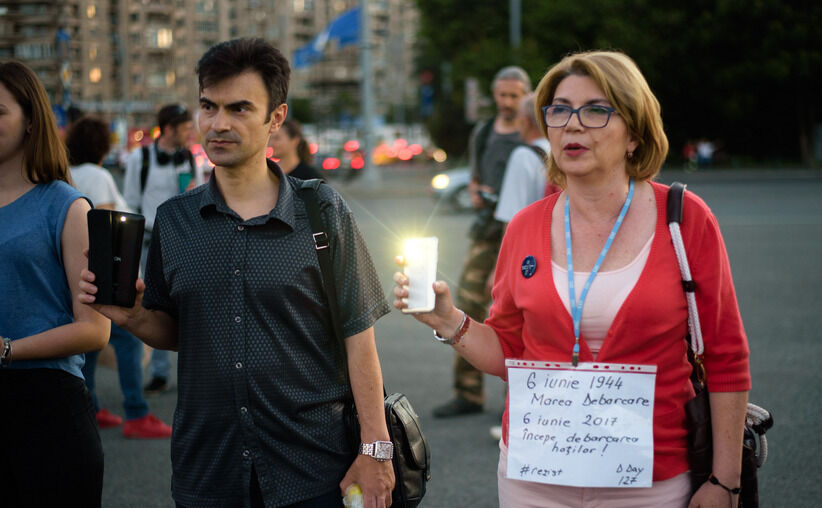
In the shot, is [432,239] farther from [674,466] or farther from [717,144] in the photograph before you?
[717,144]

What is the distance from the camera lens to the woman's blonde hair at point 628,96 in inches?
98.1

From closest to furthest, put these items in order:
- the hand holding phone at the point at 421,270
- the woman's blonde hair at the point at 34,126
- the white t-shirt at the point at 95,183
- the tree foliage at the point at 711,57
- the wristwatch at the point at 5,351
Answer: the hand holding phone at the point at 421,270 → the wristwatch at the point at 5,351 → the woman's blonde hair at the point at 34,126 → the white t-shirt at the point at 95,183 → the tree foliage at the point at 711,57

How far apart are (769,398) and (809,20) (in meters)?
32.1

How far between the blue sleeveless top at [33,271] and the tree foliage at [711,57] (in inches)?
1233

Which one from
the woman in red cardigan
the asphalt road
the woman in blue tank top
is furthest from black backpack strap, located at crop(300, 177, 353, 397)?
the asphalt road

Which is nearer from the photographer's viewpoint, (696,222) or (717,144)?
(696,222)

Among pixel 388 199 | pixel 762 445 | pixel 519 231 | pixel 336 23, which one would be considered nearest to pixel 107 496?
pixel 519 231

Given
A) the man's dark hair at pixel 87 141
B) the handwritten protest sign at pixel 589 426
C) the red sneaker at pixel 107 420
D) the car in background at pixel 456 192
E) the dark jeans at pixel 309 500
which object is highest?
the man's dark hair at pixel 87 141

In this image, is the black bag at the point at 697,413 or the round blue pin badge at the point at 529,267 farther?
the round blue pin badge at the point at 529,267

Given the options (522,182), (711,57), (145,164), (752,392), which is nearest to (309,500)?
(522,182)

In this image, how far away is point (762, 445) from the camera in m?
2.57

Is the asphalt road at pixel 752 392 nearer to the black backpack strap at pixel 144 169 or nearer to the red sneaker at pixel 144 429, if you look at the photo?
the red sneaker at pixel 144 429

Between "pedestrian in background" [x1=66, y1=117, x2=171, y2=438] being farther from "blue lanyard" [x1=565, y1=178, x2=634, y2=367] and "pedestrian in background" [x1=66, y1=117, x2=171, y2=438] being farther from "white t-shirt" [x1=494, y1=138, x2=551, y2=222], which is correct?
"blue lanyard" [x1=565, y1=178, x2=634, y2=367]

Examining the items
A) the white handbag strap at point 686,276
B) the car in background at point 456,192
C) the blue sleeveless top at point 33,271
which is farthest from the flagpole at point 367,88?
the white handbag strap at point 686,276
